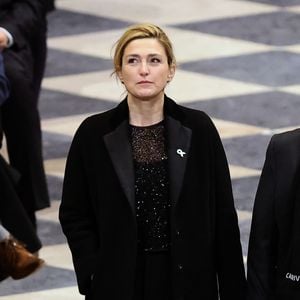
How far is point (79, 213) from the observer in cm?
491

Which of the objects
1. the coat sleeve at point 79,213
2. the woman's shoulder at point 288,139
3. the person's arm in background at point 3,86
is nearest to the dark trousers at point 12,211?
the person's arm in background at point 3,86

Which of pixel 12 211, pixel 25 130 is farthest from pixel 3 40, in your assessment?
pixel 12 211

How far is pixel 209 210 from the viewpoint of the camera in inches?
191

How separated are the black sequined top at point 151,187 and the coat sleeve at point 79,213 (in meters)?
0.18

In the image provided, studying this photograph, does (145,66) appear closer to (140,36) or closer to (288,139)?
(140,36)

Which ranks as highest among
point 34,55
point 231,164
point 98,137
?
point 98,137

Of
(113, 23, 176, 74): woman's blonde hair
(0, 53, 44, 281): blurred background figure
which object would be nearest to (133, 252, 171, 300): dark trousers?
(113, 23, 176, 74): woman's blonde hair

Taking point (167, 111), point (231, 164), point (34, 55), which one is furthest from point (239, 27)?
Result: point (167, 111)

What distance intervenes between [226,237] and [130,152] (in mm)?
435

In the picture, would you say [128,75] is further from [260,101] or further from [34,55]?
[260,101]

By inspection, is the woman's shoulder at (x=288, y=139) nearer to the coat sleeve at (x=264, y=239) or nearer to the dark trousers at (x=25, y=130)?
the coat sleeve at (x=264, y=239)

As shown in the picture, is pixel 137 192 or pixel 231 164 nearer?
pixel 137 192

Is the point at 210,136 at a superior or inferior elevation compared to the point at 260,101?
superior

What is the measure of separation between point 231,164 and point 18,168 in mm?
1286
